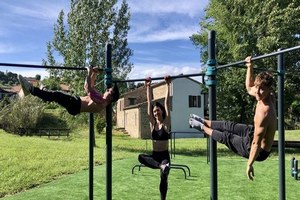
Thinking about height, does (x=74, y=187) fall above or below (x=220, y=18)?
below

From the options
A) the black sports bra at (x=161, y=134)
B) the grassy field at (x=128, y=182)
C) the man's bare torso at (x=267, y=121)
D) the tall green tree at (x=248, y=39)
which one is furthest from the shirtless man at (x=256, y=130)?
the tall green tree at (x=248, y=39)

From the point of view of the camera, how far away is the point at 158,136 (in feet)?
18.6

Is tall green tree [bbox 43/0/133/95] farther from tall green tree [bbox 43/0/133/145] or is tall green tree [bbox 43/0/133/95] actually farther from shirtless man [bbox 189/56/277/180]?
shirtless man [bbox 189/56/277/180]

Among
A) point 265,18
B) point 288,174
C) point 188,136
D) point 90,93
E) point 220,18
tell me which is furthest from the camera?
point 188,136

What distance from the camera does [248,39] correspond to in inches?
774

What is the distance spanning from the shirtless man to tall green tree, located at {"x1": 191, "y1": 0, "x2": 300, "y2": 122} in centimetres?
1456

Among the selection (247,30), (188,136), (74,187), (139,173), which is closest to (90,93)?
(74,187)

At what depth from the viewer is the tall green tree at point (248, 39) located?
1905 cm

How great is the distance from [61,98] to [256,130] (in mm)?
2522

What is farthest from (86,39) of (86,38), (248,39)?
(248,39)

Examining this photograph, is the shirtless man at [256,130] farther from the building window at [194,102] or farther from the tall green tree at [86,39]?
the building window at [194,102]

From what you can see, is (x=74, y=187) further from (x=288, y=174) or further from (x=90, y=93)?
(x=288, y=174)

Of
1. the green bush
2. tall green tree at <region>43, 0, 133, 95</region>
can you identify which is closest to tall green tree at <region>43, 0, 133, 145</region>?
tall green tree at <region>43, 0, 133, 95</region>

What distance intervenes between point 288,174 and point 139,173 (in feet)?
14.9
